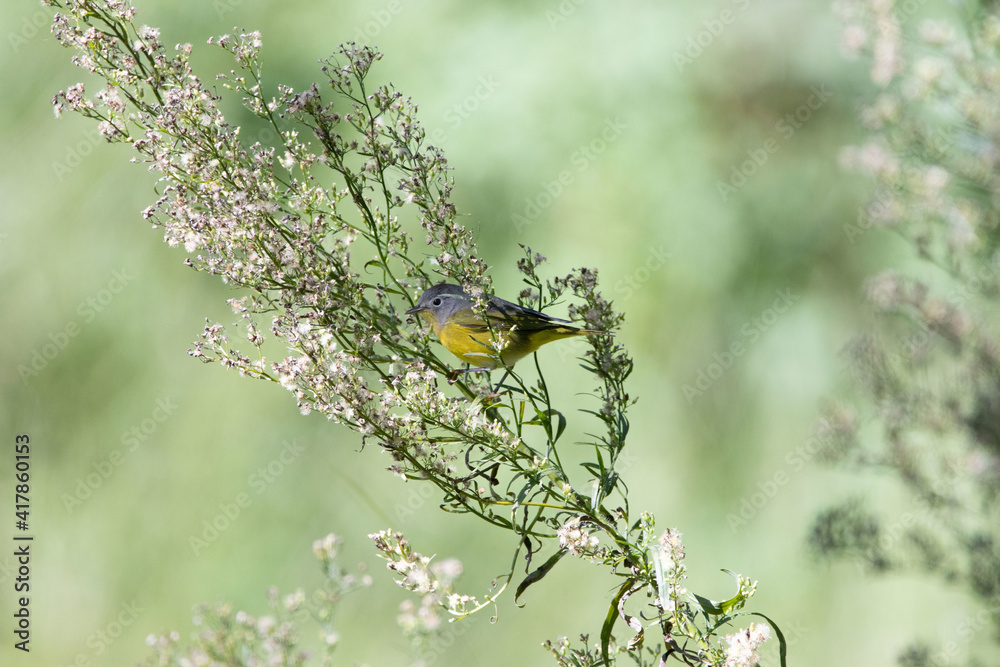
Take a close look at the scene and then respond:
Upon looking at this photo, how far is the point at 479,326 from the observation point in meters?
1.28

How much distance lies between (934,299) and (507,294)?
128 centimetres

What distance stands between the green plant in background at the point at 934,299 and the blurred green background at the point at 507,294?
0.50 meters

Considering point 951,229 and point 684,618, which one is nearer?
point 684,618

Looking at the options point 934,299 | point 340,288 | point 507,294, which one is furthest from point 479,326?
point 507,294

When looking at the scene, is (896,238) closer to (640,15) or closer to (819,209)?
(819,209)

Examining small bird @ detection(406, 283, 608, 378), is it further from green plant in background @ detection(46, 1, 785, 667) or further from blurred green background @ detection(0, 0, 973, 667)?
blurred green background @ detection(0, 0, 973, 667)

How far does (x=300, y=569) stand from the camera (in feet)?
9.71

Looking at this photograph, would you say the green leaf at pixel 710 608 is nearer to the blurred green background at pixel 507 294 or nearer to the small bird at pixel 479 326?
the small bird at pixel 479 326

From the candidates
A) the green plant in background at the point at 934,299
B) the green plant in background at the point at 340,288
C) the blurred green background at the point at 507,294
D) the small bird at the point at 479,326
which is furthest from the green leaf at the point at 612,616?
the blurred green background at the point at 507,294

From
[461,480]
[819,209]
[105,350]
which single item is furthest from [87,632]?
[819,209]

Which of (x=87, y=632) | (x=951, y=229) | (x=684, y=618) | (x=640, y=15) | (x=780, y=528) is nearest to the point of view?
(x=684, y=618)

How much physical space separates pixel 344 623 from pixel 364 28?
2270 mm

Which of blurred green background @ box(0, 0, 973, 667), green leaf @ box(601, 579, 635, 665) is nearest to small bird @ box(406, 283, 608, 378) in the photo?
green leaf @ box(601, 579, 635, 665)

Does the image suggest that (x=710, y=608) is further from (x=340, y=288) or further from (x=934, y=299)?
(x=934, y=299)
